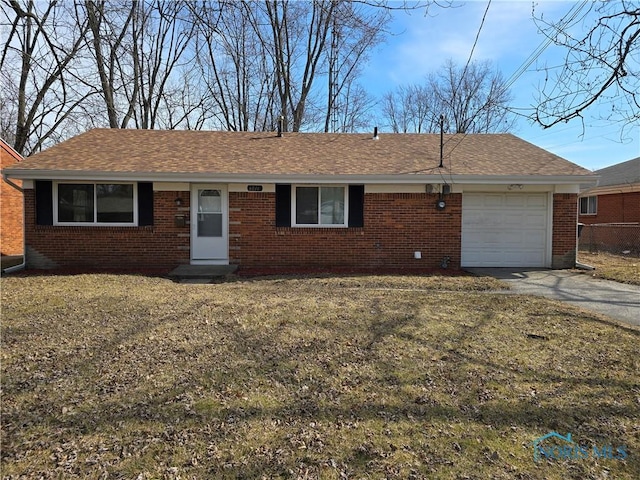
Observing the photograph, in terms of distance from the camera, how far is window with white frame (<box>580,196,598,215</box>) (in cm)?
2009

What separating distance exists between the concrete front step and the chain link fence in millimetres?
13244

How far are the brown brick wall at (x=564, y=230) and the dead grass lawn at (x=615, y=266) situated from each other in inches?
30.0

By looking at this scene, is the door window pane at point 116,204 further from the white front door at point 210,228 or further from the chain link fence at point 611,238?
the chain link fence at point 611,238

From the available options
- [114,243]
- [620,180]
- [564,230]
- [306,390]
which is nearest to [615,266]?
A: [564,230]

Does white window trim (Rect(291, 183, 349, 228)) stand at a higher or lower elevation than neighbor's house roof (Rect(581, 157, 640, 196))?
lower

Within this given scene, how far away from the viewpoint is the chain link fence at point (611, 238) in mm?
15328

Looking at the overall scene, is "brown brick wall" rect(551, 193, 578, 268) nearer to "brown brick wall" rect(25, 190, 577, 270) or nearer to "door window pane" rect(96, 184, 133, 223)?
"brown brick wall" rect(25, 190, 577, 270)

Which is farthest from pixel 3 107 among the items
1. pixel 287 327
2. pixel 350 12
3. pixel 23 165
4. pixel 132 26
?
pixel 287 327

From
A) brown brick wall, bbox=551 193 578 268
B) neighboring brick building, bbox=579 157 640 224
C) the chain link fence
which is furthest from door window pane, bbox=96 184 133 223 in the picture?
neighboring brick building, bbox=579 157 640 224

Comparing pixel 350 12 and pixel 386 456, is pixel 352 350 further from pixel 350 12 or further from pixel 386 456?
pixel 350 12

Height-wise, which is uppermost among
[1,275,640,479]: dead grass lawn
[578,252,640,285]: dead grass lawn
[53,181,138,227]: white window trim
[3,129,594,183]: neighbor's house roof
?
[3,129,594,183]: neighbor's house roof

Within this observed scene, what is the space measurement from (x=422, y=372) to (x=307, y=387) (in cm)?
115

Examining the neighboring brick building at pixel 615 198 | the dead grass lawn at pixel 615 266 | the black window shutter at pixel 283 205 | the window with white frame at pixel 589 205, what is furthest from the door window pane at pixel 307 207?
the window with white frame at pixel 589 205

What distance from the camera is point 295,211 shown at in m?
Answer: 10.7
